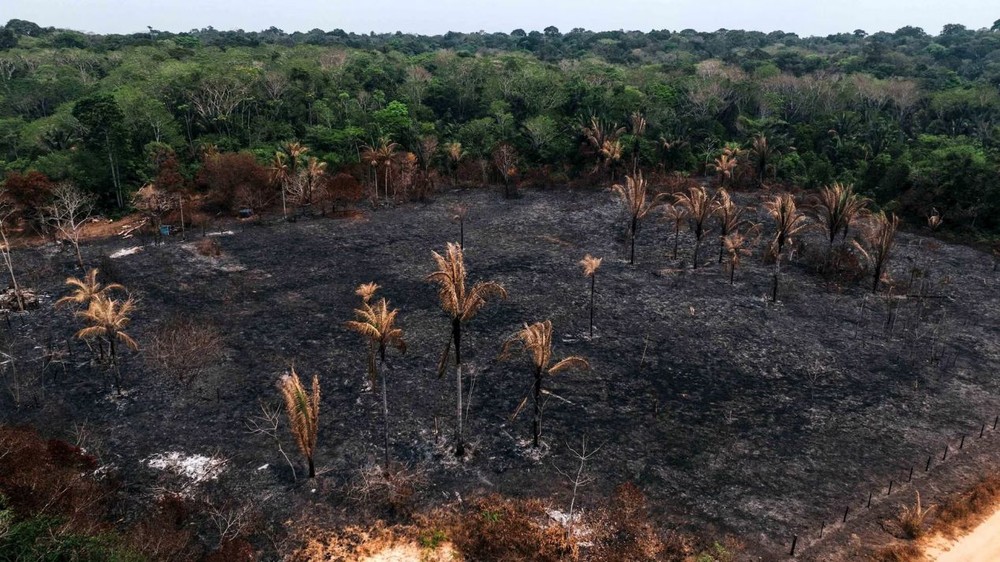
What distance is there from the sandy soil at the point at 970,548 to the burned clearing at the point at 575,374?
228cm

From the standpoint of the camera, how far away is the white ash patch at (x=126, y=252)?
4769 cm

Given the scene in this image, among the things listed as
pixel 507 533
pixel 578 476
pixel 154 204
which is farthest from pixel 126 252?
pixel 578 476

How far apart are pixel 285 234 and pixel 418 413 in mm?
30118

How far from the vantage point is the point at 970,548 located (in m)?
22.6

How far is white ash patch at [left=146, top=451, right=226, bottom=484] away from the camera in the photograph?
83.4ft

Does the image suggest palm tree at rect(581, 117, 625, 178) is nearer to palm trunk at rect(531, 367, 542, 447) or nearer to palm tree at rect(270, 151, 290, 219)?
palm tree at rect(270, 151, 290, 219)

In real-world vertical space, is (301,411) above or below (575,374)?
above

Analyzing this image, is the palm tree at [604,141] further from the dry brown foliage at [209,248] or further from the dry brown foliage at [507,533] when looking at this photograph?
the dry brown foliage at [507,533]

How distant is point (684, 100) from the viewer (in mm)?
81938

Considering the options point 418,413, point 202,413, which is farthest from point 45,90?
point 418,413

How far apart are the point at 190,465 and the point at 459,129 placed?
5825cm

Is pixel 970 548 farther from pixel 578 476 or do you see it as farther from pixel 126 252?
pixel 126 252

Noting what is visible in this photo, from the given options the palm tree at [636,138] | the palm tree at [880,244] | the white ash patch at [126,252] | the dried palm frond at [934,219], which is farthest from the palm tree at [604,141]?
the white ash patch at [126,252]

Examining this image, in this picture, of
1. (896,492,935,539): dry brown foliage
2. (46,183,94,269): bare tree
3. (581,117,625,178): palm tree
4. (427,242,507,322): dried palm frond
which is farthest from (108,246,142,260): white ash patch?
(896,492,935,539): dry brown foliage
